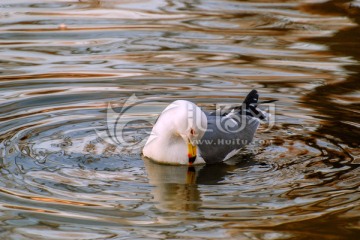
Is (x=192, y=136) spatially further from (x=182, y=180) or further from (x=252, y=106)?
(x=252, y=106)

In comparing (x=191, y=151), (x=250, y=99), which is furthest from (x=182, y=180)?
(x=250, y=99)

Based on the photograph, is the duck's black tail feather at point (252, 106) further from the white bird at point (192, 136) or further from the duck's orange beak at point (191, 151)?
the duck's orange beak at point (191, 151)

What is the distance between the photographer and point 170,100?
9.62 m

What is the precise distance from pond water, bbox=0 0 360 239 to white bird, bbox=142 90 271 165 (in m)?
0.12

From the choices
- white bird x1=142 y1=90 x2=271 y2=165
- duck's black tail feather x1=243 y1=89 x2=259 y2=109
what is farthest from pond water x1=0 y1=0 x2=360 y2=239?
duck's black tail feather x1=243 y1=89 x2=259 y2=109

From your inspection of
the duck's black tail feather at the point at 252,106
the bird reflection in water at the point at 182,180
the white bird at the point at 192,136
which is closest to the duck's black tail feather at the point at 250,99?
the duck's black tail feather at the point at 252,106

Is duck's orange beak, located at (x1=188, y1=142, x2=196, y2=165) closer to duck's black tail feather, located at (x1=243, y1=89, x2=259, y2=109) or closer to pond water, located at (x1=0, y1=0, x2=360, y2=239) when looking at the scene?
pond water, located at (x1=0, y1=0, x2=360, y2=239)

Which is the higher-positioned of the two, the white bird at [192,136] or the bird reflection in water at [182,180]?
the white bird at [192,136]

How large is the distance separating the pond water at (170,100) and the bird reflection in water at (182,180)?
2 centimetres

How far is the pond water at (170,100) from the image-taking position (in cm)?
649

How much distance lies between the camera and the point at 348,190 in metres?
7.07

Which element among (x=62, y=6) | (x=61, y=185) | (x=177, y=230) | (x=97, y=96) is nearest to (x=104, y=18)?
(x=62, y=6)

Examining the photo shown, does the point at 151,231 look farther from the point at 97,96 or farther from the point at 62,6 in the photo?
the point at 62,6

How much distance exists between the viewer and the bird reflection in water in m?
6.88
